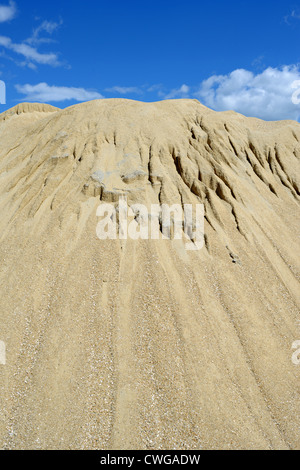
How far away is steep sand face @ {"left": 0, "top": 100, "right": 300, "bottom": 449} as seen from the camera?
814 cm

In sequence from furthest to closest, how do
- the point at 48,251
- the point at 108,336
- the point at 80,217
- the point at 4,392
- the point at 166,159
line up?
1. the point at 166,159
2. the point at 80,217
3. the point at 48,251
4. the point at 108,336
5. the point at 4,392

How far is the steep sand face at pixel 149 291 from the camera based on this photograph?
814 centimetres

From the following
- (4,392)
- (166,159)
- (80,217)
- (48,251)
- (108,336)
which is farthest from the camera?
(166,159)

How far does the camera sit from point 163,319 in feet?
33.0

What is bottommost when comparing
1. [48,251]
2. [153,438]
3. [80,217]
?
[153,438]

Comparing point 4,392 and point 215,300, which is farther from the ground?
point 215,300

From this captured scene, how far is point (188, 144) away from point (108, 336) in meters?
11.6

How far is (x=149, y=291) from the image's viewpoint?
10812mm

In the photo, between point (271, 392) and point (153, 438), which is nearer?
point (153, 438)
